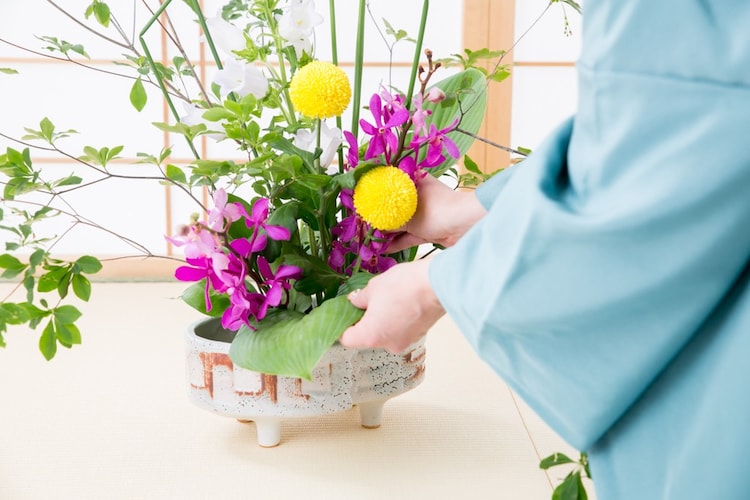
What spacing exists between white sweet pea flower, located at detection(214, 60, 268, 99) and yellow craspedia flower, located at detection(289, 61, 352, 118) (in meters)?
0.08

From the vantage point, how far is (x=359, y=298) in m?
0.80

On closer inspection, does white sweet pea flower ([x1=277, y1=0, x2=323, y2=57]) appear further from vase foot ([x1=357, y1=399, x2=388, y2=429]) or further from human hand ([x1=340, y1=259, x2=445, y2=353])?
vase foot ([x1=357, y1=399, x2=388, y2=429])

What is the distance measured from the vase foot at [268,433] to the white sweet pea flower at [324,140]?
0.35 metres

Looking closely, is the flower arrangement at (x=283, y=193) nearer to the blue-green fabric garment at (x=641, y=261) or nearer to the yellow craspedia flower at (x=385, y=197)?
the yellow craspedia flower at (x=385, y=197)

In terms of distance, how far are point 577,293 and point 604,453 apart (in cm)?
12

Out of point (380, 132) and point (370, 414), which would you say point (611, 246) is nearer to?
point (380, 132)

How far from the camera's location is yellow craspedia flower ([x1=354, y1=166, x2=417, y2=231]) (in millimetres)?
810

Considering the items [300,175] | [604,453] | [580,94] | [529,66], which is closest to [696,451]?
[604,453]

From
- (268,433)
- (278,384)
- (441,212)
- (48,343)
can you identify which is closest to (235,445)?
(268,433)

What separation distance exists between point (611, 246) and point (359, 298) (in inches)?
13.5

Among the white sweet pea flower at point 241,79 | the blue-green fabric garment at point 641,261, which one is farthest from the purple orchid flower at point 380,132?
the blue-green fabric garment at point 641,261

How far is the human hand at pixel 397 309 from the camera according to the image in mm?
661

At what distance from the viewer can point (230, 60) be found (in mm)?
840

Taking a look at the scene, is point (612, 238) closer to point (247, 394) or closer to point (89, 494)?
point (247, 394)
